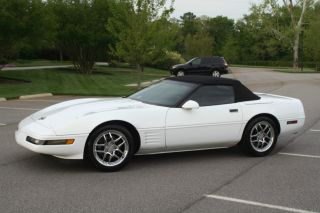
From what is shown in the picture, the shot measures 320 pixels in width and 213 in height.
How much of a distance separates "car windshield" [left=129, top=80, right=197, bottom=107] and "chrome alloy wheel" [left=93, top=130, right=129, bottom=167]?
3.07 ft

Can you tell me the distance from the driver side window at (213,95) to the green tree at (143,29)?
1348 cm

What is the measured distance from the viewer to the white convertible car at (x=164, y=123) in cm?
632

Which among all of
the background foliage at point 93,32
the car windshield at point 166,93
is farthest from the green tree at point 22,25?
the car windshield at point 166,93

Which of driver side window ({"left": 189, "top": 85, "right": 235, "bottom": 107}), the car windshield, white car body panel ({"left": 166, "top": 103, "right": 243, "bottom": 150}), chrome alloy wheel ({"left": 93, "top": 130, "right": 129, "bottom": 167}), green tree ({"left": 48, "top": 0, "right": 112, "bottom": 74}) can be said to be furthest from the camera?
green tree ({"left": 48, "top": 0, "right": 112, "bottom": 74})

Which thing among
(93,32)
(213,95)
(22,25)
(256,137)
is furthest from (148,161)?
(93,32)

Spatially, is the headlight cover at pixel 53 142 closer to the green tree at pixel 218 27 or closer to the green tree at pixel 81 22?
the green tree at pixel 81 22

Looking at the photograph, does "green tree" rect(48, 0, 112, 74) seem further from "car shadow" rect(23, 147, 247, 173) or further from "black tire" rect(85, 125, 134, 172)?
"black tire" rect(85, 125, 134, 172)

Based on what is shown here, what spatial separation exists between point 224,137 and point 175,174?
4.03 feet

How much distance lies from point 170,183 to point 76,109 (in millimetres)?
1791

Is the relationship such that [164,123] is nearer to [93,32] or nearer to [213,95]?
[213,95]

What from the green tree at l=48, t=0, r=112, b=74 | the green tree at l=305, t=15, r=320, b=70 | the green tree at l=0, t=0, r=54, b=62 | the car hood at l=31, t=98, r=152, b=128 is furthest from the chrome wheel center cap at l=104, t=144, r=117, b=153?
the green tree at l=305, t=15, r=320, b=70

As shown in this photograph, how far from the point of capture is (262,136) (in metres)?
7.70

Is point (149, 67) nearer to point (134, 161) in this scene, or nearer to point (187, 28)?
point (134, 161)

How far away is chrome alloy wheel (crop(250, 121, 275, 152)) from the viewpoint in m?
7.62
